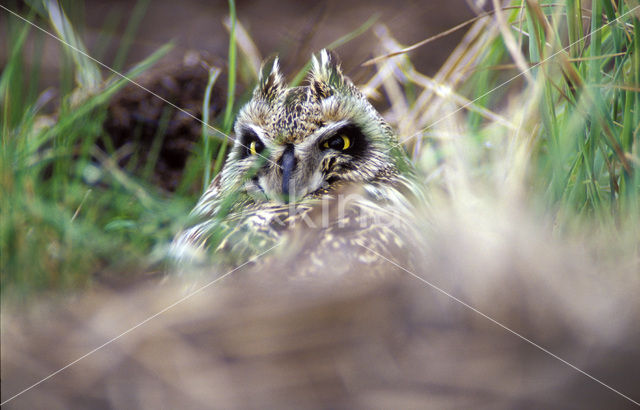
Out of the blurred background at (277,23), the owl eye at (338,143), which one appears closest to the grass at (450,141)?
the blurred background at (277,23)

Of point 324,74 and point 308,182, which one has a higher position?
point 324,74

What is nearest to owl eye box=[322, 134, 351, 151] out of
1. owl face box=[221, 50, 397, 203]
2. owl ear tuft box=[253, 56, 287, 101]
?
owl face box=[221, 50, 397, 203]

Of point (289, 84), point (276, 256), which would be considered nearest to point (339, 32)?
point (289, 84)

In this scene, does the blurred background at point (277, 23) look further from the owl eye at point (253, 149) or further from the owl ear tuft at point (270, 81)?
the owl eye at point (253, 149)

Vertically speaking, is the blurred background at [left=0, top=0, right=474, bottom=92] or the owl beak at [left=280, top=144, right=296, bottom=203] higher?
the blurred background at [left=0, top=0, right=474, bottom=92]

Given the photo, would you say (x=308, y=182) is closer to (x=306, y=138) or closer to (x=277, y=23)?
(x=306, y=138)

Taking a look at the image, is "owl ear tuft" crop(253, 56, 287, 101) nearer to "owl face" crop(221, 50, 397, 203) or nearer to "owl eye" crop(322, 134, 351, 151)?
"owl face" crop(221, 50, 397, 203)

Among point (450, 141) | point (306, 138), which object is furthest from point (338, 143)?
point (450, 141)
